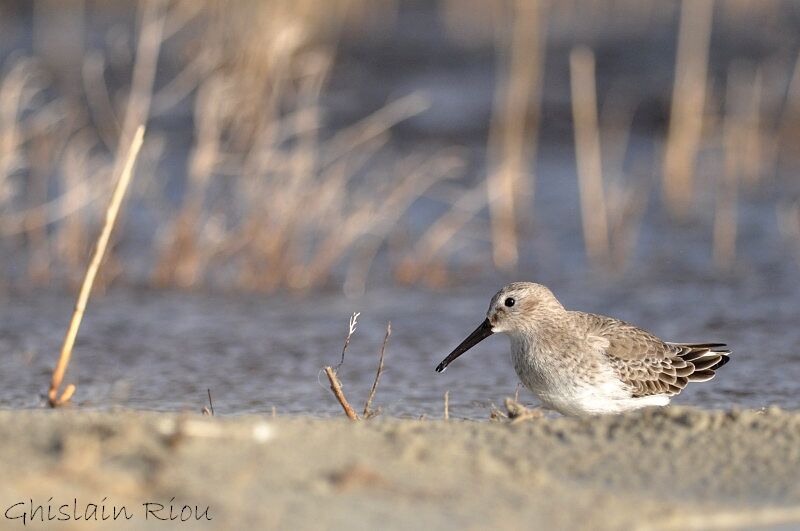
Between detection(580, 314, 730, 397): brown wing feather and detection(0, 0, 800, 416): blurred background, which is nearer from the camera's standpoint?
detection(580, 314, 730, 397): brown wing feather

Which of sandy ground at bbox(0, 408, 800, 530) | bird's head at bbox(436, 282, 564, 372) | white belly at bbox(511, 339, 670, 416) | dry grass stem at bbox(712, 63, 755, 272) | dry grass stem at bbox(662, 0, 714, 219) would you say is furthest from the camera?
dry grass stem at bbox(662, 0, 714, 219)

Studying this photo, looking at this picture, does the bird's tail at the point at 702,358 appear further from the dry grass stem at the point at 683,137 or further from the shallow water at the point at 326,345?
the dry grass stem at the point at 683,137

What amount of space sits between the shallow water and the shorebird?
59cm

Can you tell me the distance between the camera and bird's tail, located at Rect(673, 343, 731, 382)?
6309mm

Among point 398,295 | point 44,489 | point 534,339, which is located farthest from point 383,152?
point 44,489

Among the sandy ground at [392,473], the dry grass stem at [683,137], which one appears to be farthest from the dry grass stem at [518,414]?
the dry grass stem at [683,137]

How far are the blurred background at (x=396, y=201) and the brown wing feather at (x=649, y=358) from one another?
100 cm

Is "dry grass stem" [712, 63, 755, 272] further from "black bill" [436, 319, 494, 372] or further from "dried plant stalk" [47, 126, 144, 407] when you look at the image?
"dried plant stalk" [47, 126, 144, 407]

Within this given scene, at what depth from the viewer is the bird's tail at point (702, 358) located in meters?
6.31

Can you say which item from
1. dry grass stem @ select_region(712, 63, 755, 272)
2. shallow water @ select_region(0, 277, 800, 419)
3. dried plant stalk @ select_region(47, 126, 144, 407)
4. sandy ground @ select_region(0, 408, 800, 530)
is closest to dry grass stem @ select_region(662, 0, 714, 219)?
dry grass stem @ select_region(712, 63, 755, 272)

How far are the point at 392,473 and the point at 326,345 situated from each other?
4.51 meters

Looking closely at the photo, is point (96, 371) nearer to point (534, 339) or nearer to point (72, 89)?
point (534, 339)

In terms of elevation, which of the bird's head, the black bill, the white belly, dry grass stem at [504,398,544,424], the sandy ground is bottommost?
the sandy ground

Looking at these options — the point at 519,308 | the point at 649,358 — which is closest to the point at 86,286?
the point at 519,308
